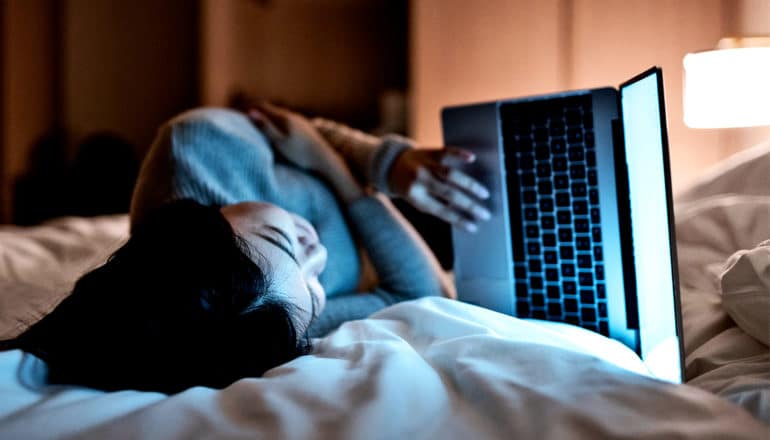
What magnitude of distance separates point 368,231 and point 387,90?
64.5 inches

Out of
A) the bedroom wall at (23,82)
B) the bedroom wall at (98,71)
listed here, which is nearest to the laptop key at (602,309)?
the bedroom wall at (98,71)

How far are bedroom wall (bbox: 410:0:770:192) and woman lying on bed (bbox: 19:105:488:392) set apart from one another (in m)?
0.36

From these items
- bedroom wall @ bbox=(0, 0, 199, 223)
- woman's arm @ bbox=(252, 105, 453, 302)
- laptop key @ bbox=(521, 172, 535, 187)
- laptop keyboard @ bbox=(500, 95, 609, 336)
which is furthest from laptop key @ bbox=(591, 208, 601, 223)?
bedroom wall @ bbox=(0, 0, 199, 223)

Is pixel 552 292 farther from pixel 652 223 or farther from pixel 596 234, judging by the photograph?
pixel 652 223

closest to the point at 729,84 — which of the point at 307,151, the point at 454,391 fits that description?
the point at 454,391

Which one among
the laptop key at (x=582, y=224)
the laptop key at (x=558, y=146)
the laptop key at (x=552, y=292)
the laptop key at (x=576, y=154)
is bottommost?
the laptop key at (x=552, y=292)

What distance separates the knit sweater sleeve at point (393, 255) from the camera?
3.81 feet

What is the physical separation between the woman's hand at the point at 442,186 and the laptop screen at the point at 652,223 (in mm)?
281

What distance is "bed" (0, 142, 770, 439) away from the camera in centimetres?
43

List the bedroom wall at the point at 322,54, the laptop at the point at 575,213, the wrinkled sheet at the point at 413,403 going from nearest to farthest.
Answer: the wrinkled sheet at the point at 413,403, the laptop at the point at 575,213, the bedroom wall at the point at 322,54

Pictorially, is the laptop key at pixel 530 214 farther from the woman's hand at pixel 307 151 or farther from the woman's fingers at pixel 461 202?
the woman's hand at pixel 307 151

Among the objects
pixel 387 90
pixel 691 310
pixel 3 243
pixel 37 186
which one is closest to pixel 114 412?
pixel 691 310

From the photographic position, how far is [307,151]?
123cm

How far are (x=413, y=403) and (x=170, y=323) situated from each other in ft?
0.81
